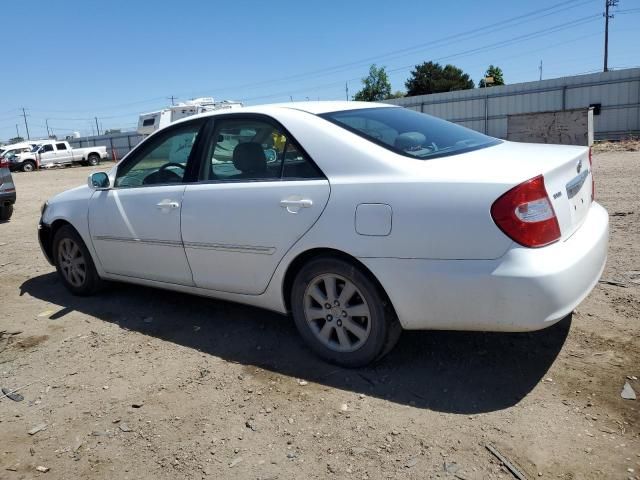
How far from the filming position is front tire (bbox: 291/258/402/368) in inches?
122

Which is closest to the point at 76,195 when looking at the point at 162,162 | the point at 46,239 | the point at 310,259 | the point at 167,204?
the point at 46,239

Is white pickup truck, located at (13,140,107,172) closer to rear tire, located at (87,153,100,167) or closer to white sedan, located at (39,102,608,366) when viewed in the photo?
rear tire, located at (87,153,100,167)

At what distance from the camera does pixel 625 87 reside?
26344mm

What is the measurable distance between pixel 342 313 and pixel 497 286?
3.18ft

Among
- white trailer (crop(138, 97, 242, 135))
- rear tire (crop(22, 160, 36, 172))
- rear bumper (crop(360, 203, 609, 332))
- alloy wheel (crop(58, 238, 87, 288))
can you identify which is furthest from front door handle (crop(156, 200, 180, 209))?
rear tire (crop(22, 160, 36, 172))

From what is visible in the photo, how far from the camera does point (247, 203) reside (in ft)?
11.6

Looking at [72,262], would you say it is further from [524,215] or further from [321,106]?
[524,215]

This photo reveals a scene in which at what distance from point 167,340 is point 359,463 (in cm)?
206

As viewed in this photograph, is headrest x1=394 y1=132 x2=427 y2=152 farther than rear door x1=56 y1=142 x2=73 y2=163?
No

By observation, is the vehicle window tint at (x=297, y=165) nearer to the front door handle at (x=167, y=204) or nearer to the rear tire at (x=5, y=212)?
the front door handle at (x=167, y=204)

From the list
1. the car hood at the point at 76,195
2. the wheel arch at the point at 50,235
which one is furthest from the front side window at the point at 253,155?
the wheel arch at the point at 50,235

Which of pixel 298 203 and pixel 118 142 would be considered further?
pixel 118 142

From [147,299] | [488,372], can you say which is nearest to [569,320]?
[488,372]

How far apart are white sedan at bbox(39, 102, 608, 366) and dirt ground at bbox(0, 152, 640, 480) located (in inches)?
14.3
